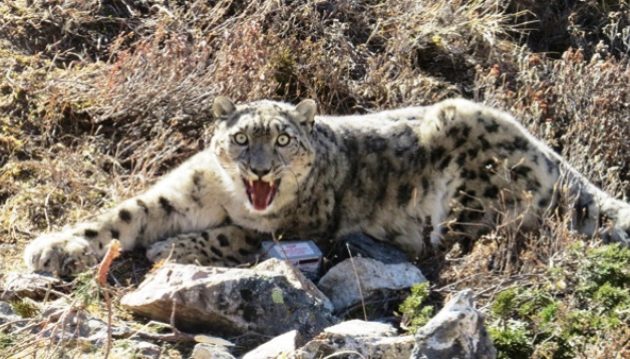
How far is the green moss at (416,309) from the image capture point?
18.6ft

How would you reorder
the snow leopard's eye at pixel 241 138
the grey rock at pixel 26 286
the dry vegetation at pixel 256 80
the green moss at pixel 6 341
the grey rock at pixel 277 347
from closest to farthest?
1. the grey rock at pixel 277 347
2. the green moss at pixel 6 341
3. the grey rock at pixel 26 286
4. the snow leopard's eye at pixel 241 138
5. the dry vegetation at pixel 256 80

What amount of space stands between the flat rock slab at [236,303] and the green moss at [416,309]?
1.20ft

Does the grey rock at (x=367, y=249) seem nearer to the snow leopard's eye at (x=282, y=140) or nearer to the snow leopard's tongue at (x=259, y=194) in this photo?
the snow leopard's tongue at (x=259, y=194)

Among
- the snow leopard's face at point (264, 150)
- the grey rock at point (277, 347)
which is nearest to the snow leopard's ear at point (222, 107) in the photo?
the snow leopard's face at point (264, 150)

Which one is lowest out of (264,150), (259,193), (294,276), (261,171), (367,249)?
(367,249)

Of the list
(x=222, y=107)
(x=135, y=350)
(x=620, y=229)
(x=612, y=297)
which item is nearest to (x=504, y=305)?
(x=612, y=297)

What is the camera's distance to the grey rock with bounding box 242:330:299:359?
16.4 ft

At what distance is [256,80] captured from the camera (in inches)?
346

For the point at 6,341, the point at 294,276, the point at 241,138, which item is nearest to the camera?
the point at 6,341

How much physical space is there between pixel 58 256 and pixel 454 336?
2.63m

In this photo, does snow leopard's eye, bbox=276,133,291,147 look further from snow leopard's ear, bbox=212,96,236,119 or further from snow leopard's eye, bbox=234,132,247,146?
snow leopard's ear, bbox=212,96,236,119

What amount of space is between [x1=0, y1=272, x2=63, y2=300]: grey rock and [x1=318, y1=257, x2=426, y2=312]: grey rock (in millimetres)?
1486

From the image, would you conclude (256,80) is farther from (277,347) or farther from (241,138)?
(277,347)

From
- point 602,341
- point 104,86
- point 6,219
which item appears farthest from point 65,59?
point 602,341
